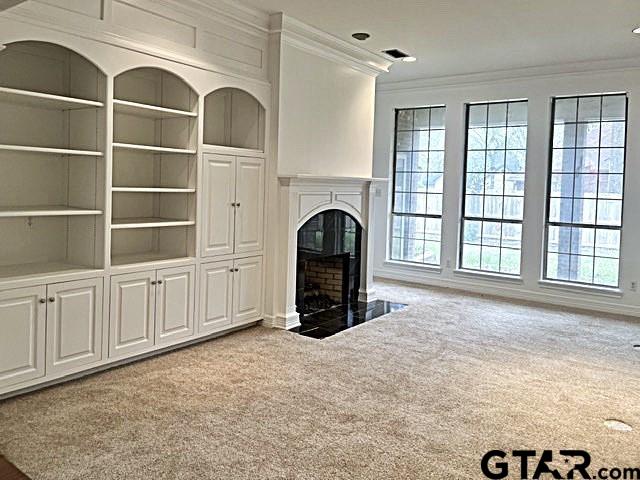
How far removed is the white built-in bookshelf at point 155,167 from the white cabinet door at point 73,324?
0.66 m

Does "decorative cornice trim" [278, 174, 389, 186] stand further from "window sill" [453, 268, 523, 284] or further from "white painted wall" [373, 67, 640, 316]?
"window sill" [453, 268, 523, 284]

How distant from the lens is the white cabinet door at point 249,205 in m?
5.08

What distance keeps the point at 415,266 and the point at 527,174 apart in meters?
2.01

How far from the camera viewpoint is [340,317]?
5938mm

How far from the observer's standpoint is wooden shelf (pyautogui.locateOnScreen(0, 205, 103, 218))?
346cm

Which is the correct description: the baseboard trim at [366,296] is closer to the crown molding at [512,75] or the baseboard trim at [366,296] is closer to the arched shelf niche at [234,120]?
the arched shelf niche at [234,120]

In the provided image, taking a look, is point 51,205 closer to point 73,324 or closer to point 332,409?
point 73,324

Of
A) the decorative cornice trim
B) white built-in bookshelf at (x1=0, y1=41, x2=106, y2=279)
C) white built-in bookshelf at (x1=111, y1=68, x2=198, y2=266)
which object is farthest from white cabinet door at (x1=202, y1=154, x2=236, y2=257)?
white built-in bookshelf at (x1=0, y1=41, x2=106, y2=279)

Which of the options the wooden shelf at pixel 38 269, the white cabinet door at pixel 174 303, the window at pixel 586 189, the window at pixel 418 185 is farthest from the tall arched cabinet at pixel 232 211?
the window at pixel 586 189

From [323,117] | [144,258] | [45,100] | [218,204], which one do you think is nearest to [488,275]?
[323,117]

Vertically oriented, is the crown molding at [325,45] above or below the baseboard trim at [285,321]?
above

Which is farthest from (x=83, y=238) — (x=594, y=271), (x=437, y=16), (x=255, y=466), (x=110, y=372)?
(x=594, y=271)

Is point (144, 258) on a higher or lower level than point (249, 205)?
lower

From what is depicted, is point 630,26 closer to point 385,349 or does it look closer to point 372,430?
point 385,349
